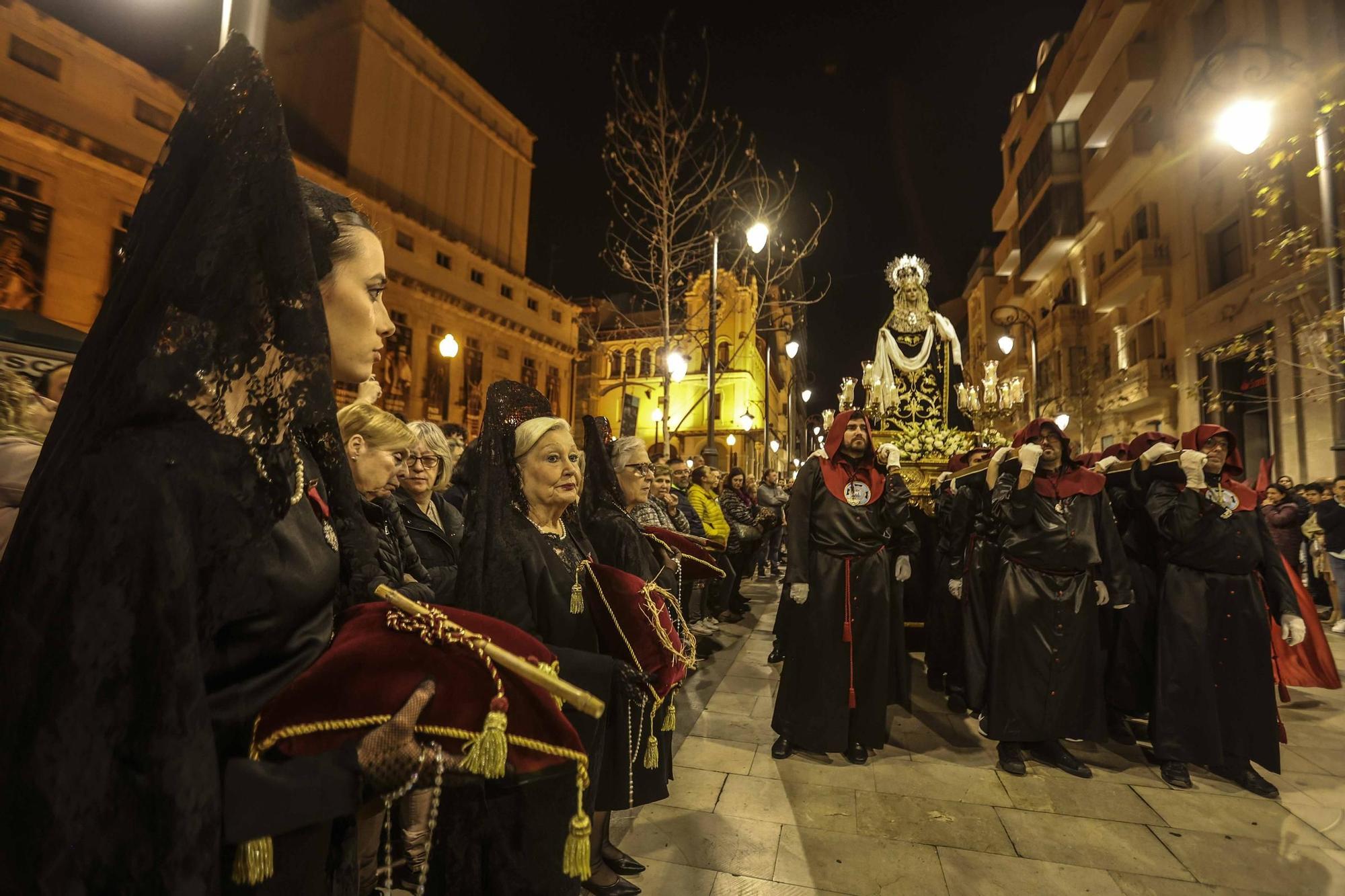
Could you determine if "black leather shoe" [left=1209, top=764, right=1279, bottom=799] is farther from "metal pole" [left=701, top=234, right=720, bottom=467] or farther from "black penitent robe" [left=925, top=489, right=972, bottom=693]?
"metal pole" [left=701, top=234, right=720, bottom=467]

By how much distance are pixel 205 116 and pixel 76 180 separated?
23.6 meters

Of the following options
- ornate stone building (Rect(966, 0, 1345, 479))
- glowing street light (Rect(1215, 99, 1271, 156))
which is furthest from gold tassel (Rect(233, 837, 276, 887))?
ornate stone building (Rect(966, 0, 1345, 479))

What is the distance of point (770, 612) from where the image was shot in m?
10.6

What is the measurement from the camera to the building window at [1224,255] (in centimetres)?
1800

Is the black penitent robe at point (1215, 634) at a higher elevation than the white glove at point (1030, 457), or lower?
lower

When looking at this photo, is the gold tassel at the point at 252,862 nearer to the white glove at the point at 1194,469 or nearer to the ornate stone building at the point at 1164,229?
the white glove at the point at 1194,469

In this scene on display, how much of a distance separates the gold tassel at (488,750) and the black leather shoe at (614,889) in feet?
7.66

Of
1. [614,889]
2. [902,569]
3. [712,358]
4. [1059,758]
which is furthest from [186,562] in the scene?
[712,358]

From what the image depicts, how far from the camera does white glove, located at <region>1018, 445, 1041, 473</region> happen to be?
187 inches

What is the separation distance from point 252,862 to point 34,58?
25404mm

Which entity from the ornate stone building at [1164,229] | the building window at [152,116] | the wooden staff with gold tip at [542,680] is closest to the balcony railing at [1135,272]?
the ornate stone building at [1164,229]

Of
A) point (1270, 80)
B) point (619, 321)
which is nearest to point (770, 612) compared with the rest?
point (1270, 80)

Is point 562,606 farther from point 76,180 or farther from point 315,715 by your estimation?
point 76,180

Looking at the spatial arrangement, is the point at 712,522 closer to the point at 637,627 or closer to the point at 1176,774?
the point at 1176,774
